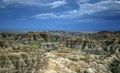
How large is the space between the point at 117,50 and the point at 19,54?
58143mm

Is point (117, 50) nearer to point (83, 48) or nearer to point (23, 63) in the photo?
point (83, 48)

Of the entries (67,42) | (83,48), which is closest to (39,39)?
(67,42)

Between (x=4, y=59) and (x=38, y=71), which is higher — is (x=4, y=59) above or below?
below

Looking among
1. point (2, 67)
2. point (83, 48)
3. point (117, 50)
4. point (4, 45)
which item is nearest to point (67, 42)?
point (83, 48)

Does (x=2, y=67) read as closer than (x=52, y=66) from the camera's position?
No

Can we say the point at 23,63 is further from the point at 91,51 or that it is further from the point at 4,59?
the point at 91,51

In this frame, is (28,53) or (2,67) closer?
(2,67)

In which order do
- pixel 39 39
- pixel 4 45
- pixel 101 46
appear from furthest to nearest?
pixel 39 39 → pixel 101 46 → pixel 4 45

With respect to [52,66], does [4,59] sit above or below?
below

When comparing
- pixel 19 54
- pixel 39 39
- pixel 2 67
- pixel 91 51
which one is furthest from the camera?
pixel 39 39

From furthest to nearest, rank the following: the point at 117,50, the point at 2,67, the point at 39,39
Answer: the point at 39,39, the point at 117,50, the point at 2,67

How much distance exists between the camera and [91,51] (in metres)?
134

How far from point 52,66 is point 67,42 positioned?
420 feet

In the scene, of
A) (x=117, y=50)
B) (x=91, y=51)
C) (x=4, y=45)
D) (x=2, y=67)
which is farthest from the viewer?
(x=91, y=51)
